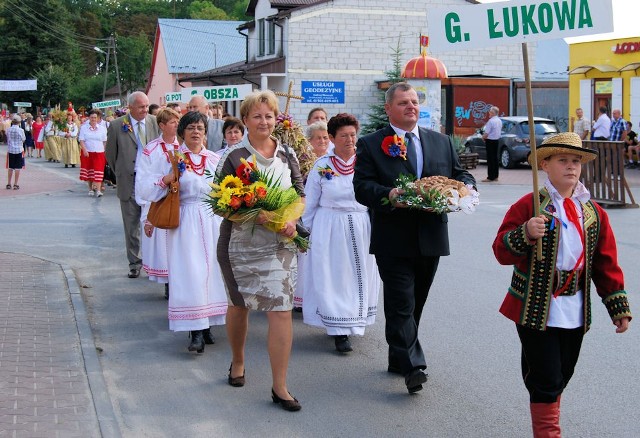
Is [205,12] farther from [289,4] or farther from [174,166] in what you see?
[174,166]

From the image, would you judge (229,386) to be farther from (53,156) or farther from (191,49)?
(191,49)

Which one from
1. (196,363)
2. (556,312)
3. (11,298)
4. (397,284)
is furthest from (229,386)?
(11,298)

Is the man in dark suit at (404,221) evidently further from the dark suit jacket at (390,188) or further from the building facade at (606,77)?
the building facade at (606,77)

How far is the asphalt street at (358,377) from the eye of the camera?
5730mm

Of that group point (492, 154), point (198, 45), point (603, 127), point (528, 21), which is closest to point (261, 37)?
point (603, 127)

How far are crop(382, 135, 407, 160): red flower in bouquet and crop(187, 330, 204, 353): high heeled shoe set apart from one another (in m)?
2.41

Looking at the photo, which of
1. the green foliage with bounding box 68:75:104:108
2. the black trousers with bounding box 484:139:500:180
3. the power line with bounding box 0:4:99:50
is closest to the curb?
the black trousers with bounding box 484:139:500:180

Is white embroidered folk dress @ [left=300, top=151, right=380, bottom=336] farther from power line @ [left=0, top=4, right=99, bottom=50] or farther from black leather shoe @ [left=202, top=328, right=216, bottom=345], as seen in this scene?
power line @ [left=0, top=4, right=99, bottom=50]

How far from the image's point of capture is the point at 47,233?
1487cm

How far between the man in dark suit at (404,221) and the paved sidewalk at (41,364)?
77.2 inches

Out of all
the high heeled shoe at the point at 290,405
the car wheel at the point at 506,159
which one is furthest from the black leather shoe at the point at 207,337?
the car wheel at the point at 506,159

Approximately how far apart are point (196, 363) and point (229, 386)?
2.41 ft

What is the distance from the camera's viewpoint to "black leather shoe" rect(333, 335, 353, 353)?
749cm

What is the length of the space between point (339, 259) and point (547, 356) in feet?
9.87
